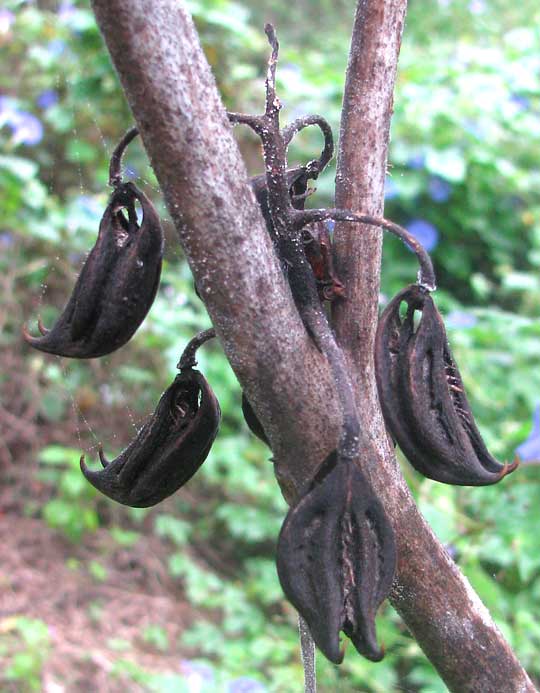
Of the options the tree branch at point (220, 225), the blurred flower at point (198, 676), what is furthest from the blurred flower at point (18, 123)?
the tree branch at point (220, 225)

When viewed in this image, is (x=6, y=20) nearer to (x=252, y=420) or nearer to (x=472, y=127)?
(x=472, y=127)

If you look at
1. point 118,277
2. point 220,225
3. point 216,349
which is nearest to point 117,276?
point 118,277

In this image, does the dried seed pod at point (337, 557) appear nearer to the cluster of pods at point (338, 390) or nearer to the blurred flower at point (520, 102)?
the cluster of pods at point (338, 390)

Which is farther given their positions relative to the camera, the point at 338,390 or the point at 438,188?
the point at 438,188

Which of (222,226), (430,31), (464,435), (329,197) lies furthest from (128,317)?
(430,31)

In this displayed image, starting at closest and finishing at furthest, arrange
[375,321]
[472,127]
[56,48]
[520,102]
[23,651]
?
1. [375,321]
2. [23,651]
3. [56,48]
4. [472,127]
5. [520,102]

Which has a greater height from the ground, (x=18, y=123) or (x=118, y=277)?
(x=18, y=123)
